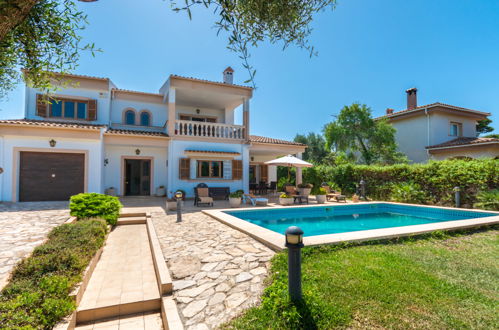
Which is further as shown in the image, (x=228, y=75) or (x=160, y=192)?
(x=228, y=75)

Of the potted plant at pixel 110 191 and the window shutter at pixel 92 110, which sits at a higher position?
the window shutter at pixel 92 110

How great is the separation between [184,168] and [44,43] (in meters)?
10.6

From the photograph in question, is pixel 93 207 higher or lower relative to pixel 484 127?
lower

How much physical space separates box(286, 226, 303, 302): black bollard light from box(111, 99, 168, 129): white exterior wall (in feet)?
51.5

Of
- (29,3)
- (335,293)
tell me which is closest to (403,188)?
(335,293)

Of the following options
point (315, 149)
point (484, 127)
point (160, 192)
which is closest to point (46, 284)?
point (160, 192)

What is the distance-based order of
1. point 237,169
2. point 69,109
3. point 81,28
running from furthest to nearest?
point 237,169
point 69,109
point 81,28

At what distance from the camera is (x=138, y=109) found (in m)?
16.5

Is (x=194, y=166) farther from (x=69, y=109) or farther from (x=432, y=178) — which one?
(x=432, y=178)

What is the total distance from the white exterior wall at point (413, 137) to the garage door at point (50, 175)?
80.9 feet

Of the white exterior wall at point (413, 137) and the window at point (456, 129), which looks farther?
the window at point (456, 129)

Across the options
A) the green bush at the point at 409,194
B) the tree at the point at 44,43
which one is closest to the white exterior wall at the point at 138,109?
the tree at the point at 44,43

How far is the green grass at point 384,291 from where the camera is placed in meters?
2.82

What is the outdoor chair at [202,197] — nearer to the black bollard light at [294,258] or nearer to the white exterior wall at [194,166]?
the white exterior wall at [194,166]
